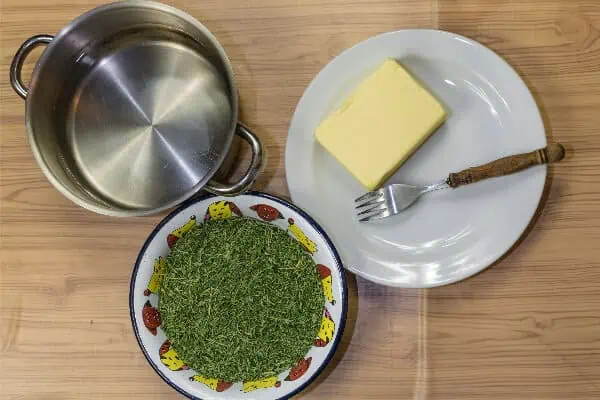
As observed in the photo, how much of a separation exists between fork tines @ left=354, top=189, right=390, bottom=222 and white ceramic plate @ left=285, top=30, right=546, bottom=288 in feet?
0.05

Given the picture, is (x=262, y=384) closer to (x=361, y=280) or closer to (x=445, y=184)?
(x=361, y=280)

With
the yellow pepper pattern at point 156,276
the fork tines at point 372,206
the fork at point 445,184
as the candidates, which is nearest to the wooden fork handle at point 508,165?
the fork at point 445,184

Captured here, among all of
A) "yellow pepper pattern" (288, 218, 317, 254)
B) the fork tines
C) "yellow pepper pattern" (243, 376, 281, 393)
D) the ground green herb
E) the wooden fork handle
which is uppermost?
the wooden fork handle

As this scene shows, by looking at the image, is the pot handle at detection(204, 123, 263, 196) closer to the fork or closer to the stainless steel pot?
the stainless steel pot

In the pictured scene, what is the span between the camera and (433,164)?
A: 0.98m

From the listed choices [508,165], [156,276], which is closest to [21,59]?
[156,276]

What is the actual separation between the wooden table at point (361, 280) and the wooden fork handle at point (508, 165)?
0.08 m

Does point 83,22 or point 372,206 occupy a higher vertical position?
point 83,22

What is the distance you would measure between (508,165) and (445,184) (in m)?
0.09

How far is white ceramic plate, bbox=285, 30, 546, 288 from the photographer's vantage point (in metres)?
0.95

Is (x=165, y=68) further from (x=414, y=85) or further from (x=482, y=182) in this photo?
(x=482, y=182)

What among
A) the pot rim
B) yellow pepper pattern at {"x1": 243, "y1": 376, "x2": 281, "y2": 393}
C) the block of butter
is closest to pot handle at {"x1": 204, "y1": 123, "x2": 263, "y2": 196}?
the pot rim

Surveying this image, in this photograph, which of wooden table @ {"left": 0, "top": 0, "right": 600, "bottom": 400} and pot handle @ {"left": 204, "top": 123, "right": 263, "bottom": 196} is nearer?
pot handle @ {"left": 204, "top": 123, "right": 263, "bottom": 196}

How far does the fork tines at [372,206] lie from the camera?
0.96 meters
